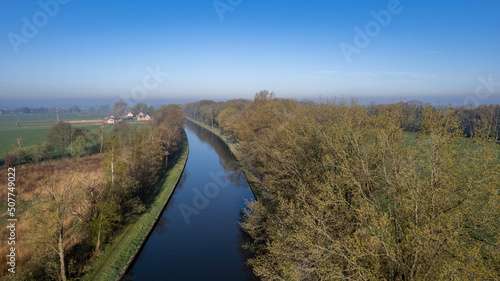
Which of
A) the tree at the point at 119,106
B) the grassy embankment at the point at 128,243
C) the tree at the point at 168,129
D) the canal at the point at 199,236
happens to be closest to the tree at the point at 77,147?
the tree at the point at 168,129

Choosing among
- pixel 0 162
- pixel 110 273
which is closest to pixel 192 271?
pixel 110 273

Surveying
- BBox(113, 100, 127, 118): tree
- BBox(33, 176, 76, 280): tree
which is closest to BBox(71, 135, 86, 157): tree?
BBox(33, 176, 76, 280): tree

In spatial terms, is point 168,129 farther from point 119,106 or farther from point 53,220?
point 119,106

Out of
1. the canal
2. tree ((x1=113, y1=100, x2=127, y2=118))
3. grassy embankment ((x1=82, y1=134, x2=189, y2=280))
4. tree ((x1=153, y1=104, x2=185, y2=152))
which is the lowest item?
the canal

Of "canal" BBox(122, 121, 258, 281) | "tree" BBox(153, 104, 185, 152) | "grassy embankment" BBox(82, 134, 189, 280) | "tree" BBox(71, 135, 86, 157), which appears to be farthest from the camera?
"tree" BBox(71, 135, 86, 157)

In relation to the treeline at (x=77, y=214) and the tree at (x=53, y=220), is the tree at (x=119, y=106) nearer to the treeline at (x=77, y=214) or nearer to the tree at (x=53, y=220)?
the treeline at (x=77, y=214)

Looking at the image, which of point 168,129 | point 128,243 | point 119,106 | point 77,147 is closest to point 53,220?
point 128,243

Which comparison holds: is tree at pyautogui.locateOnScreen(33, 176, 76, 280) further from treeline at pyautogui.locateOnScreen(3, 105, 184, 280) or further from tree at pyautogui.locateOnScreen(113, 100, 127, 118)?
tree at pyautogui.locateOnScreen(113, 100, 127, 118)

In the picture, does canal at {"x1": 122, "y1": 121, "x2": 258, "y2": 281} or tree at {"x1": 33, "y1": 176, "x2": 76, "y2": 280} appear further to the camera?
canal at {"x1": 122, "y1": 121, "x2": 258, "y2": 281}
